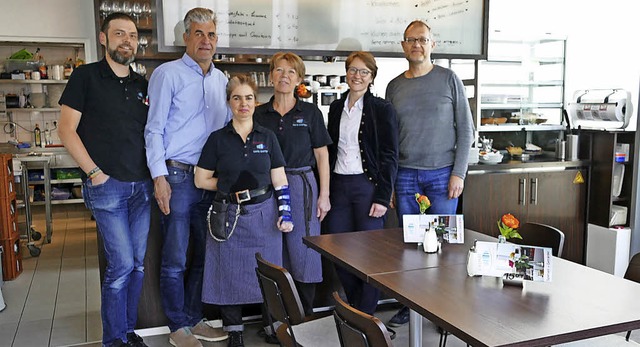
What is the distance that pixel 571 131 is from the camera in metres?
4.93

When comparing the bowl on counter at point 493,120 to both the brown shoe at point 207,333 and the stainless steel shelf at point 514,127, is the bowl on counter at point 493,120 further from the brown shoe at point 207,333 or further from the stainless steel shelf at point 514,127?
the brown shoe at point 207,333

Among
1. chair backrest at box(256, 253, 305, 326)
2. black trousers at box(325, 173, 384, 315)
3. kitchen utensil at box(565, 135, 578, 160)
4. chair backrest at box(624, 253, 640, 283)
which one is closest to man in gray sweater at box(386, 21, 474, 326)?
black trousers at box(325, 173, 384, 315)

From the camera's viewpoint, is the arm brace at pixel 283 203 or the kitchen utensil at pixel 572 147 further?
the kitchen utensil at pixel 572 147

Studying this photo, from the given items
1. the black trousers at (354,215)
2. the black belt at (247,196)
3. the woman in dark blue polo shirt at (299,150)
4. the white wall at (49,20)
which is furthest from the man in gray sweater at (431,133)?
the white wall at (49,20)

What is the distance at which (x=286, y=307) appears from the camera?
2.22 m

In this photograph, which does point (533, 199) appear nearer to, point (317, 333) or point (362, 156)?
point (362, 156)

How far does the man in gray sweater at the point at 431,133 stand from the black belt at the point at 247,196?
2.71ft

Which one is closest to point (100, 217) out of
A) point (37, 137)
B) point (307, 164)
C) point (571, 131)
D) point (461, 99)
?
point (307, 164)

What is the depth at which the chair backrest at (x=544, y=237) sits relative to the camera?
2756 millimetres

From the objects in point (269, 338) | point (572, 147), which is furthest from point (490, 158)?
point (269, 338)

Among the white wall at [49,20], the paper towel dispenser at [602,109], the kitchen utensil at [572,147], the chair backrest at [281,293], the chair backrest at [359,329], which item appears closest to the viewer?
the chair backrest at [359,329]

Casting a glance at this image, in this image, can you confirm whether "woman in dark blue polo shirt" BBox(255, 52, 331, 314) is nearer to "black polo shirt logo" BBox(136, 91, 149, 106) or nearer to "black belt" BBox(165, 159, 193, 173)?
"black belt" BBox(165, 159, 193, 173)

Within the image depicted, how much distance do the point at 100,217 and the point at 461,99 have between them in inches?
79.8

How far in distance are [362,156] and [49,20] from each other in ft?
19.2
